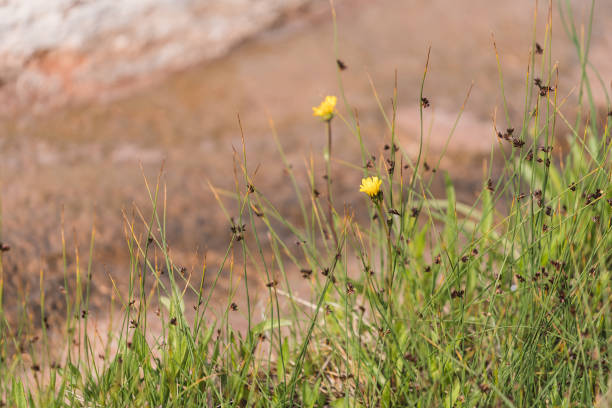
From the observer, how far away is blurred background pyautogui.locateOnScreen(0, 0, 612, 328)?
251cm

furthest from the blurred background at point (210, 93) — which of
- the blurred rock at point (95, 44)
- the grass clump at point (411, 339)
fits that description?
the grass clump at point (411, 339)

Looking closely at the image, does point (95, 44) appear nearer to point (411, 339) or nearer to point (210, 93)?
point (210, 93)

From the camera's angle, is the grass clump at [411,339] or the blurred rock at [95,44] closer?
the grass clump at [411,339]

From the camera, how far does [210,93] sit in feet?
10.6

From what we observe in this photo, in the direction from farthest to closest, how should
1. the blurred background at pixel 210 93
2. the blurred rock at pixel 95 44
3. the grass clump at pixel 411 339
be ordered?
the blurred rock at pixel 95 44 < the blurred background at pixel 210 93 < the grass clump at pixel 411 339

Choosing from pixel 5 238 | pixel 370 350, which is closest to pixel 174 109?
pixel 5 238

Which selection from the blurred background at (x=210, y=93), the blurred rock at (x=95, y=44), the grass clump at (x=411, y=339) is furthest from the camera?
the blurred rock at (x=95, y=44)

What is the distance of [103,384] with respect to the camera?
1.46 metres

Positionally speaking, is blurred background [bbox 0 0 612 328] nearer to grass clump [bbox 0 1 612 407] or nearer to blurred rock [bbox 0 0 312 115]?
blurred rock [bbox 0 0 312 115]

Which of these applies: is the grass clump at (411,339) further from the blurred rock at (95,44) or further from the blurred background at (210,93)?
the blurred rock at (95,44)

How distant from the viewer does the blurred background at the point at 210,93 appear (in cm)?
251

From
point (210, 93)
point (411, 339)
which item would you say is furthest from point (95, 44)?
point (411, 339)

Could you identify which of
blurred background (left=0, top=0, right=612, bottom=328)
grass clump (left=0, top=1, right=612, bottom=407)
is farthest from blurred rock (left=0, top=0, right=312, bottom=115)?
grass clump (left=0, top=1, right=612, bottom=407)

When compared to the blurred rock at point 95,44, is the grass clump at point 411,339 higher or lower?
lower
